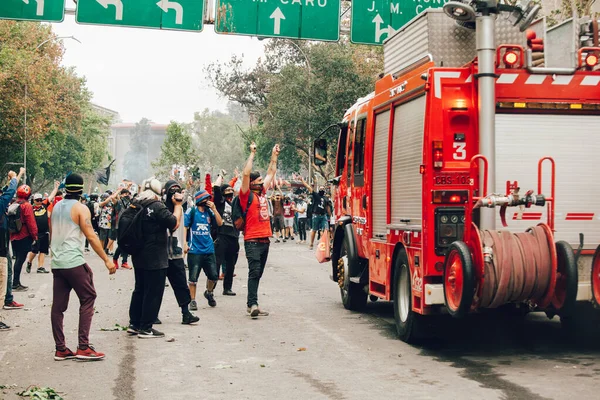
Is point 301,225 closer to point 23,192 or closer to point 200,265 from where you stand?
point 23,192

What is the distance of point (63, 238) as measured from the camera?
28.6ft

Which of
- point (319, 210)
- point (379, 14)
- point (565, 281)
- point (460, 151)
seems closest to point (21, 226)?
point (379, 14)

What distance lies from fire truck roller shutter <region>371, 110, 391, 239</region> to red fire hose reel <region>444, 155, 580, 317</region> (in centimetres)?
209

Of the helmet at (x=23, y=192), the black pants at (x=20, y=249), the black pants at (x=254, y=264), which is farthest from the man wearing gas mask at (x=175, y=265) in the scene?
the black pants at (x=20, y=249)

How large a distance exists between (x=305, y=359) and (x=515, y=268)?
2252 mm

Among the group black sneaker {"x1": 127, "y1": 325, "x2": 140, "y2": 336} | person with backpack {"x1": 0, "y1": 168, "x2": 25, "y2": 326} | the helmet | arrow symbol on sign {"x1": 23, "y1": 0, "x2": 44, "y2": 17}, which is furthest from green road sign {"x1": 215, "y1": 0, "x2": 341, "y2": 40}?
black sneaker {"x1": 127, "y1": 325, "x2": 140, "y2": 336}

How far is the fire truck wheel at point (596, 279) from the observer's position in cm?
818

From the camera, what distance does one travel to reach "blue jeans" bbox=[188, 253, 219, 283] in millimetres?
12859

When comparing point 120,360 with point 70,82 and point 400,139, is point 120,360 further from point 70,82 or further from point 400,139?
point 70,82

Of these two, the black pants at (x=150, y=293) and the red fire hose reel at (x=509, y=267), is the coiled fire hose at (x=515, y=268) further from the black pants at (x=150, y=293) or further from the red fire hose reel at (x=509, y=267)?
the black pants at (x=150, y=293)

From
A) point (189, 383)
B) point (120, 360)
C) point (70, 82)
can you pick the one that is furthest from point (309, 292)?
point (70, 82)

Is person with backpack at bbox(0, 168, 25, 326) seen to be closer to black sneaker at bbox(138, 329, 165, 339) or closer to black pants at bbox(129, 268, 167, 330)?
black pants at bbox(129, 268, 167, 330)

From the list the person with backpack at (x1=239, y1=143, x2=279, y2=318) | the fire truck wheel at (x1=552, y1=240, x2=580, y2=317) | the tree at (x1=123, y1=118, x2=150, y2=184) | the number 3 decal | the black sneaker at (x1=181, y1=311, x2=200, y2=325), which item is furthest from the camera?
the tree at (x1=123, y1=118, x2=150, y2=184)

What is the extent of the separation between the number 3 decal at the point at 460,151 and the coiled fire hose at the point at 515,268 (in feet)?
2.93
